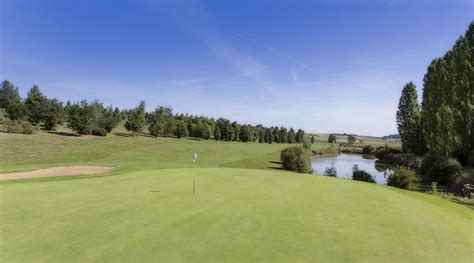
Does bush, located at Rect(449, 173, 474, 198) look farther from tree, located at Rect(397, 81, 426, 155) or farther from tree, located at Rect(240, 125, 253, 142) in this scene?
tree, located at Rect(240, 125, 253, 142)

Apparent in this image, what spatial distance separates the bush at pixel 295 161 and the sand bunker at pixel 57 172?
24070 millimetres

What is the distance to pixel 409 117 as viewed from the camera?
6088 centimetres

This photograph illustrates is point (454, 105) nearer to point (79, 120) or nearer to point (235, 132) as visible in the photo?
point (79, 120)

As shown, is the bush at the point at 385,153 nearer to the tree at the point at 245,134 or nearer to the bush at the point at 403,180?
the tree at the point at 245,134

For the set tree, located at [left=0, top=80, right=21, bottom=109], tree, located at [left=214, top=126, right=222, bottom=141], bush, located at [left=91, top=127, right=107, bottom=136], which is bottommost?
bush, located at [left=91, top=127, right=107, bottom=136]

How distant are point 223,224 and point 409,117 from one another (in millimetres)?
61587

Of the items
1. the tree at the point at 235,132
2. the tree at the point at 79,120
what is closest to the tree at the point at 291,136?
the tree at the point at 235,132

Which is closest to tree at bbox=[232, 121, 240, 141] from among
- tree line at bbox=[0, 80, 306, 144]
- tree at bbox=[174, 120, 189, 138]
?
tree line at bbox=[0, 80, 306, 144]

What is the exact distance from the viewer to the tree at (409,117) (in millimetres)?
56469

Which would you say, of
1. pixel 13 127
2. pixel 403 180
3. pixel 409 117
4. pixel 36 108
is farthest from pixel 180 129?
pixel 403 180

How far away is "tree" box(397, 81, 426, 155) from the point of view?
185 feet

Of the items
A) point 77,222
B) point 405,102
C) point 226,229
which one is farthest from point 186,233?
point 405,102

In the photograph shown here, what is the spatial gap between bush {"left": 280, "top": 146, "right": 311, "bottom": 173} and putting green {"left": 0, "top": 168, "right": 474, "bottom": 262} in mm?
27693

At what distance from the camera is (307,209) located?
10.5 metres
